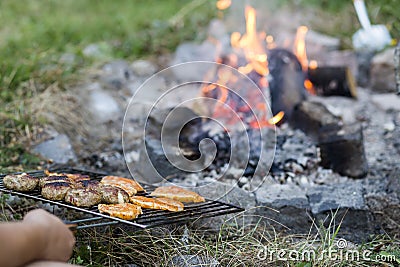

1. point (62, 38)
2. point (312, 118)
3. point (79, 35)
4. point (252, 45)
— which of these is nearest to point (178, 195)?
point (312, 118)

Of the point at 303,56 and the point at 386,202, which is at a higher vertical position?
the point at 303,56

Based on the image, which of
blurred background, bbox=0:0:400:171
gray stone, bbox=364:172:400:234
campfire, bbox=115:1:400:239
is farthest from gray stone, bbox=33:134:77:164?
gray stone, bbox=364:172:400:234

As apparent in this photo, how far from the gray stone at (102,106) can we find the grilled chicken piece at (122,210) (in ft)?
7.00

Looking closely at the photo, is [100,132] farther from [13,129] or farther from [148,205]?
[148,205]

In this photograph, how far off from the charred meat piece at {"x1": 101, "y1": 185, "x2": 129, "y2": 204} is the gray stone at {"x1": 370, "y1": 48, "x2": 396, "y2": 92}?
12.2 ft

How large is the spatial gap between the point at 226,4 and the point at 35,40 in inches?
93.5

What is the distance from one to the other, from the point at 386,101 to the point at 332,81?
559mm

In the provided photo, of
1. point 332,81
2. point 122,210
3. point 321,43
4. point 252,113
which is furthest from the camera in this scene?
point 321,43

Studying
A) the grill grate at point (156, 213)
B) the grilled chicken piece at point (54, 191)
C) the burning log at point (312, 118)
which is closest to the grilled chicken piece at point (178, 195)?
the grill grate at point (156, 213)

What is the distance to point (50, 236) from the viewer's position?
189 centimetres

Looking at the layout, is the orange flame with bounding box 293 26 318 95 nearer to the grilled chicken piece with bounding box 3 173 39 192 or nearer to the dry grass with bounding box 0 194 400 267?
the dry grass with bounding box 0 194 400 267

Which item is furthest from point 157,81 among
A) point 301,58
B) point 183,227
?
point 183,227

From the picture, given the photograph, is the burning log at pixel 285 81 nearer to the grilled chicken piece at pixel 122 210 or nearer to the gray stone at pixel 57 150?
the gray stone at pixel 57 150

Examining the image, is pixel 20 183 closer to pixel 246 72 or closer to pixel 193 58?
pixel 246 72
